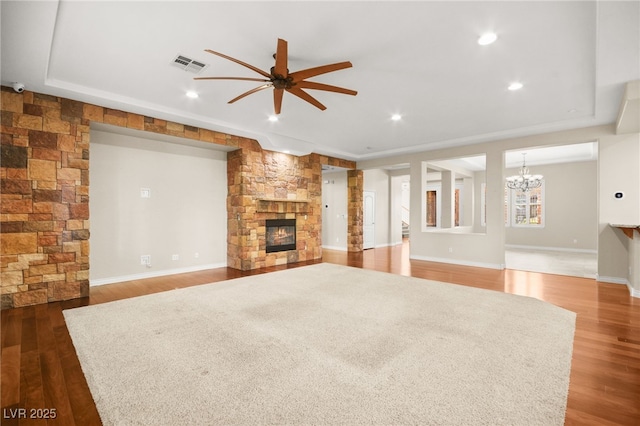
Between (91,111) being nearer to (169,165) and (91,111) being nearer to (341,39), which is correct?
(169,165)

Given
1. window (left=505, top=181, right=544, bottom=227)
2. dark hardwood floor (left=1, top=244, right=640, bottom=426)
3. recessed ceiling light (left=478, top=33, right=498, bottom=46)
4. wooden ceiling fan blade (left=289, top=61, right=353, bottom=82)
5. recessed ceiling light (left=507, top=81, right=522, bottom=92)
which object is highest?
recessed ceiling light (left=507, top=81, right=522, bottom=92)

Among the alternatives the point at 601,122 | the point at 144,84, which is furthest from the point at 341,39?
the point at 601,122

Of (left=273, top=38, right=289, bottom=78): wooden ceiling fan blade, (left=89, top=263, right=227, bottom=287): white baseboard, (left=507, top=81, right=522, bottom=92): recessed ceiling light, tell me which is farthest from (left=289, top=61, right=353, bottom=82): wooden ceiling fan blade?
(left=89, top=263, right=227, bottom=287): white baseboard

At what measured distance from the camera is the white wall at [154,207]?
488 cm

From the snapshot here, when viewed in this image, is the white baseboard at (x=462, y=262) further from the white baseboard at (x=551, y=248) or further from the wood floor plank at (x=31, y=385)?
the wood floor plank at (x=31, y=385)

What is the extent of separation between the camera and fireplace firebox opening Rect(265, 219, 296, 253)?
6.71 meters

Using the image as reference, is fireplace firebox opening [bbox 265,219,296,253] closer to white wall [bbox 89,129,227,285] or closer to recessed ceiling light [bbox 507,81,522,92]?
white wall [bbox 89,129,227,285]

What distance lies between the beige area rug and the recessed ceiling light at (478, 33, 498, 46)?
2.74 metres

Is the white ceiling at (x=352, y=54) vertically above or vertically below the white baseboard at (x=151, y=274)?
above

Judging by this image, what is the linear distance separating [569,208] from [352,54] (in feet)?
30.7

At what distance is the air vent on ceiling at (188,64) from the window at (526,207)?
10.3 meters

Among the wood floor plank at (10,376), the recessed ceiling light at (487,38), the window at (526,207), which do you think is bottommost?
the wood floor plank at (10,376)

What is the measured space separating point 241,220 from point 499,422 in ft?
17.6

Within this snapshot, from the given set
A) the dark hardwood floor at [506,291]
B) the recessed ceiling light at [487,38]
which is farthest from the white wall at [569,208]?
the recessed ceiling light at [487,38]
